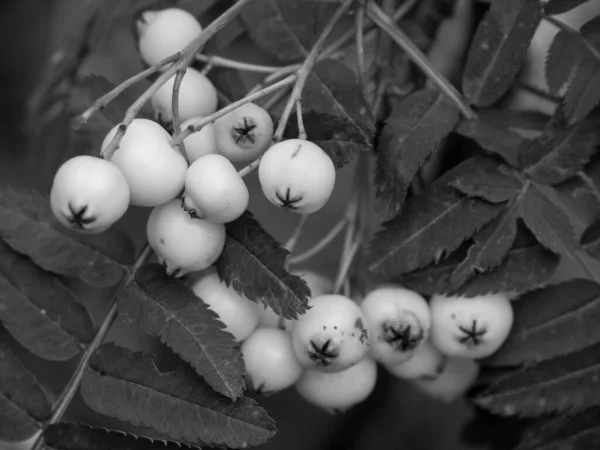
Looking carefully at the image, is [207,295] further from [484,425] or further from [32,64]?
[32,64]

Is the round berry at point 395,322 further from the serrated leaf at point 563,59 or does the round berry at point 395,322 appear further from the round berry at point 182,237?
the serrated leaf at point 563,59

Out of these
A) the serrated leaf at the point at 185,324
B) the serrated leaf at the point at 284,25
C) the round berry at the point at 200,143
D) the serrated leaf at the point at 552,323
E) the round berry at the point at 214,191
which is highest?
the serrated leaf at the point at 284,25

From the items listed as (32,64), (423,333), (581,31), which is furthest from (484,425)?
(32,64)

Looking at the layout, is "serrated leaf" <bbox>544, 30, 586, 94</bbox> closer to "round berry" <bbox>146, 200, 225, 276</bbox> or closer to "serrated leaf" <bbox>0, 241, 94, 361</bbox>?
"round berry" <bbox>146, 200, 225, 276</bbox>

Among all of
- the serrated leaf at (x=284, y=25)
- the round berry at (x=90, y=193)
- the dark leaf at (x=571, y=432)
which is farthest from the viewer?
the serrated leaf at (x=284, y=25)

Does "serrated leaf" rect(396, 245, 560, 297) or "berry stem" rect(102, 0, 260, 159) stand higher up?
"berry stem" rect(102, 0, 260, 159)

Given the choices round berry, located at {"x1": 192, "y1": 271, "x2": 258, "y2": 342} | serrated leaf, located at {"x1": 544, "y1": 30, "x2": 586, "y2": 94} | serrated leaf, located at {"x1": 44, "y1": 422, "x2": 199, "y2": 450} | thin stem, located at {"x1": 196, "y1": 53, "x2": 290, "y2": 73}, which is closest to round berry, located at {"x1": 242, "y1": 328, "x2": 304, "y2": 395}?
round berry, located at {"x1": 192, "y1": 271, "x2": 258, "y2": 342}

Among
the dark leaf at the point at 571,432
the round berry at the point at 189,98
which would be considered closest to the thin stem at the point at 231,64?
the round berry at the point at 189,98

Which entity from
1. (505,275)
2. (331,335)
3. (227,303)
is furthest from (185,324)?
(505,275)
